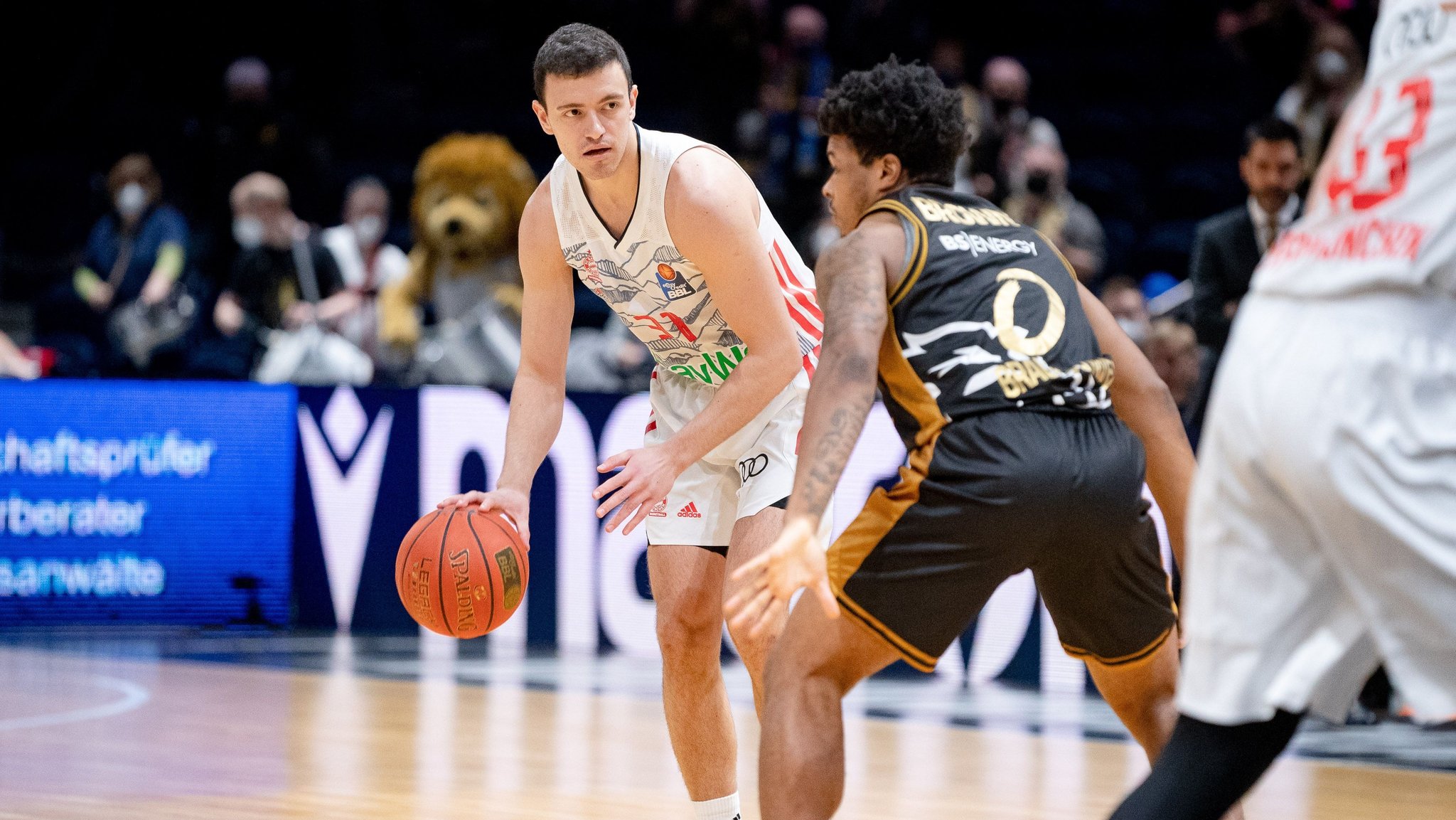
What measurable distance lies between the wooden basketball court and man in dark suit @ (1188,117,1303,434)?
1.68 meters

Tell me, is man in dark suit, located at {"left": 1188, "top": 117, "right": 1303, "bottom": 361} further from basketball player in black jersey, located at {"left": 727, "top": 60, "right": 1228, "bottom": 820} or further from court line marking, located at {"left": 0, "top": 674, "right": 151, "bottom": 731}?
court line marking, located at {"left": 0, "top": 674, "right": 151, "bottom": 731}

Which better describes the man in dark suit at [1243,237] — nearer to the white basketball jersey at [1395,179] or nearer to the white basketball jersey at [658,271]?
the white basketball jersey at [658,271]

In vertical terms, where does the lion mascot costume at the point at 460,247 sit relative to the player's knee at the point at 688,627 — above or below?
above

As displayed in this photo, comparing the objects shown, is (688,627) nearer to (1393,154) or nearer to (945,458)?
(945,458)

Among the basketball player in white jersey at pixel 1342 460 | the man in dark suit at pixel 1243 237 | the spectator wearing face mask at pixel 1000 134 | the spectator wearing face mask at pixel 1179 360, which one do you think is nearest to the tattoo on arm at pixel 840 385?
the basketball player in white jersey at pixel 1342 460

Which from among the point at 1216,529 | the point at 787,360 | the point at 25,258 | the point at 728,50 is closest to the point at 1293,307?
the point at 1216,529

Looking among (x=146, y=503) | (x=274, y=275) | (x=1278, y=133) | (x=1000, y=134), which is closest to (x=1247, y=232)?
(x=1278, y=133)

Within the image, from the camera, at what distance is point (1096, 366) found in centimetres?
309

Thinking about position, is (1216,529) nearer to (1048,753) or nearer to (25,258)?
(1048,753)

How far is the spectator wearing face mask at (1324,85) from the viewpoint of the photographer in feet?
25.1

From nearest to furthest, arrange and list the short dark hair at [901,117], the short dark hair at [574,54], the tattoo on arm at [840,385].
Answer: the tattoo on arm at [840,385] → the short dark hair at [901,117] → the short dark hair at [574,54]

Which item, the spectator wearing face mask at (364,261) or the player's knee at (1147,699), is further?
the spectator wearing face mask at (364,261)

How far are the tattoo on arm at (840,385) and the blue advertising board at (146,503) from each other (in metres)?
5.90

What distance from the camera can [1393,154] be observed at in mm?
2197
